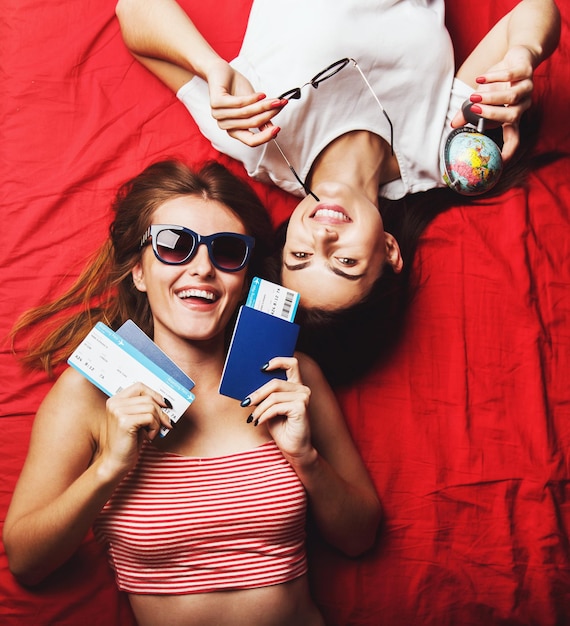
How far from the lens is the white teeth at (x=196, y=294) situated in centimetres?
162

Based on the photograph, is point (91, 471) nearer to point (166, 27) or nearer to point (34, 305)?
point (34, 305)

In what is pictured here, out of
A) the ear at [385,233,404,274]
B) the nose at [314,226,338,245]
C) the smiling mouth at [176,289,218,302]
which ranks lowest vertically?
the ear at [385,233,404,274]

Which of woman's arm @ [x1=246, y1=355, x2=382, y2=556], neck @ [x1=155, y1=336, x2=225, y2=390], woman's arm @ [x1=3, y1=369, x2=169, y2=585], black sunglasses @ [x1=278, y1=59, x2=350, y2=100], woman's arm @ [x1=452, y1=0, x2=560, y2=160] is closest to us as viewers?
woman's arm @ [x1=3, y1=369, x2=169, y2=585]

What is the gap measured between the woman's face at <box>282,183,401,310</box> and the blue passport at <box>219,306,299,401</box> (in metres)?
0.19

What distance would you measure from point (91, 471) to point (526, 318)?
1.27 metres

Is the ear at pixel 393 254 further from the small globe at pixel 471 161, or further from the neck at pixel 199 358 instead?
the neck at pixel 199 358

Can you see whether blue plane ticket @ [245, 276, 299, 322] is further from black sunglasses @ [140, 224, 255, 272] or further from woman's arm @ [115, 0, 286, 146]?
woman's arm @ [115, 0, 286, 146]

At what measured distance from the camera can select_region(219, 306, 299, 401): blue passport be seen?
163 centimetres

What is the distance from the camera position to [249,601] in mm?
1644

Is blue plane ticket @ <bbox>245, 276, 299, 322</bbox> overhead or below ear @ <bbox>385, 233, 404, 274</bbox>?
overhead

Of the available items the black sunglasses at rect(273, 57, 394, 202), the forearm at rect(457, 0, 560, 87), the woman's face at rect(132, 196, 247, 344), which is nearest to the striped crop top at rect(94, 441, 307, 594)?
the woman's face at rect(132, 196, 247, 344)

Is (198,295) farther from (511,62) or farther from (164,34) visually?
(511,62)

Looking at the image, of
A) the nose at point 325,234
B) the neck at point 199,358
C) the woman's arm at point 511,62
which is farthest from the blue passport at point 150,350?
the woman's arm at point 511,62

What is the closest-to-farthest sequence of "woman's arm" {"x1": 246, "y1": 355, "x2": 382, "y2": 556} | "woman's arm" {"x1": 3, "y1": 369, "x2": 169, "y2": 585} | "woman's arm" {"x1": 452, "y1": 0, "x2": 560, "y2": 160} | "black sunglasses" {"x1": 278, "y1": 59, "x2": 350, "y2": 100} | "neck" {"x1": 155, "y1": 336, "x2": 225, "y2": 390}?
1. "woman's arm" {"x1": 3, "y1": 369, "x2": 169, "y2": 585}
2. "woman's arm" {"x1": 246, "y1": 355, "x2": 382, "y2": 556}
3. "neck" {"x1": 155, "y1": 336, "x2": 225, "y2": 390}
4. "black sunglasses" {"x1": 278, "y1": 59, "x2": 350, "y2": 100}
5. "woman's arm" {"x1": 452, "y1": 0, "x2": 560, "y2": 160}
